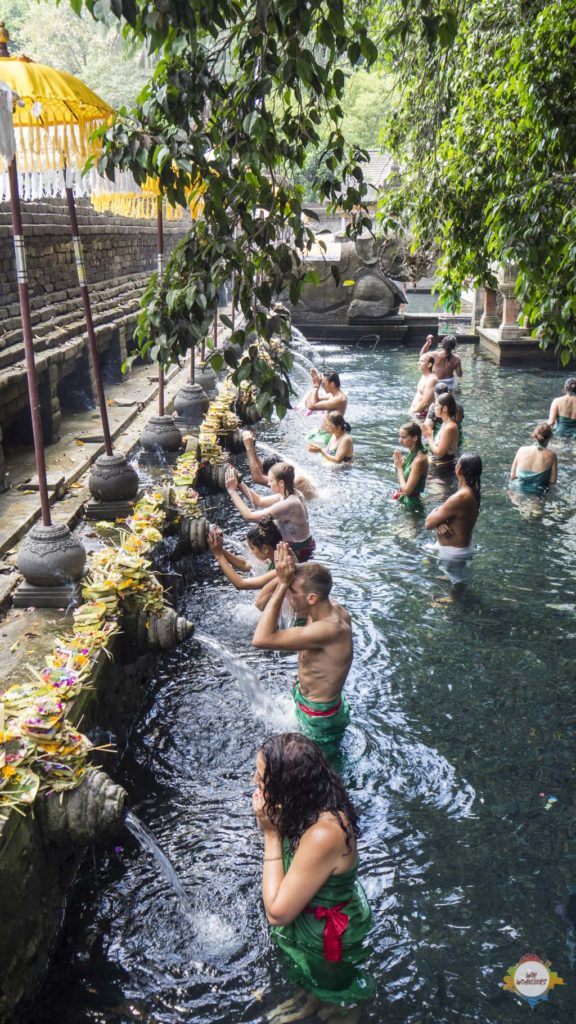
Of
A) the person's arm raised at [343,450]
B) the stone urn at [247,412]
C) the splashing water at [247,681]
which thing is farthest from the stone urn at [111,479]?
the stone urn at [247,412]

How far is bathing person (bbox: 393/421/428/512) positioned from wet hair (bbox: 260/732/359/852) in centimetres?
655

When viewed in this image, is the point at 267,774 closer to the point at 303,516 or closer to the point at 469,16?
the point at 303,516

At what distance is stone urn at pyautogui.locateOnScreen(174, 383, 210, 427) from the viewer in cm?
1241

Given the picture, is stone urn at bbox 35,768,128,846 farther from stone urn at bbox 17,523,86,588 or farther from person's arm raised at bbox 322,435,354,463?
person's arm raised at bbox 322,435,354,463

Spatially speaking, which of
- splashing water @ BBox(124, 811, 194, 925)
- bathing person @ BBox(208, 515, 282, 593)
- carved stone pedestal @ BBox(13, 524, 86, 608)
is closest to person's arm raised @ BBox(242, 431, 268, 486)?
bathing person @ BBox(208, 515, 282, 593)

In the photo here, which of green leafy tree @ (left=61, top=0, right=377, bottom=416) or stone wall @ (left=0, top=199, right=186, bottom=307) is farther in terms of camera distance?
stone wall @ (left=0, top=199, right=186, bottom=307)

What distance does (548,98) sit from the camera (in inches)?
248

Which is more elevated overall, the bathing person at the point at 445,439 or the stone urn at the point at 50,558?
the stone urn at the point at 50,558

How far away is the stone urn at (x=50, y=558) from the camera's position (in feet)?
19.2

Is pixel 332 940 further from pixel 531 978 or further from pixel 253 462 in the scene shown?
pixel 253 462

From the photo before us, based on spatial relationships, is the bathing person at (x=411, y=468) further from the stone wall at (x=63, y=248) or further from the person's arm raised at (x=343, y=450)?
the stone wall at (x=63, y=248)

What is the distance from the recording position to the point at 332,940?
3.57 m

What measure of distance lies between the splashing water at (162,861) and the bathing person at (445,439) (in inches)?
299

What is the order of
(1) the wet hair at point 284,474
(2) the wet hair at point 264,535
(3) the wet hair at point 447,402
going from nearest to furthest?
(2) the wet hair at point 264,535 → (1) the wet hair at point 284,474 → (3) the wet hair at point 447,402
